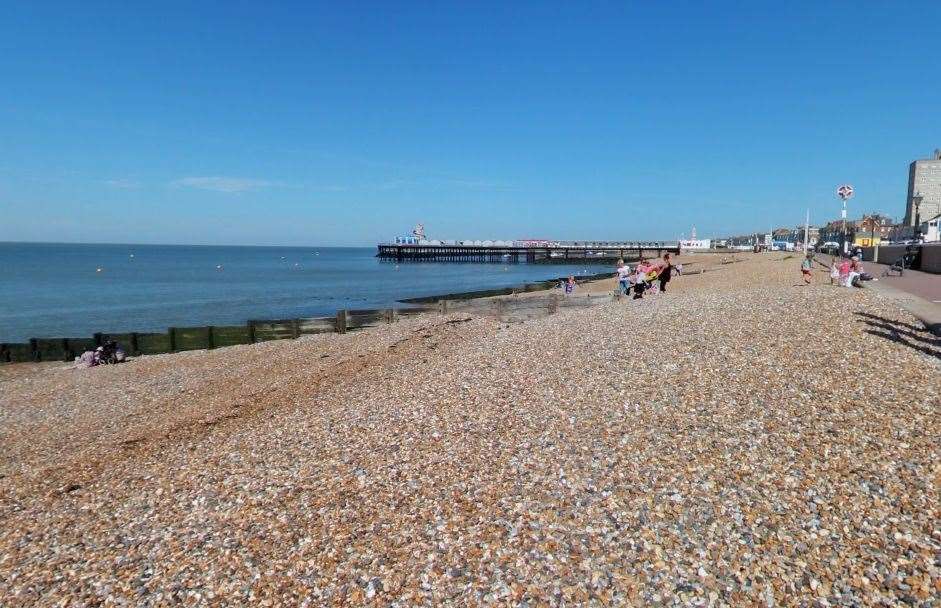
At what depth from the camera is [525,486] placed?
603 centimetres

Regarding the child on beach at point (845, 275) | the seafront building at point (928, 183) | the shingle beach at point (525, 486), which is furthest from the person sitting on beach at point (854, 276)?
the seafront building at point (928, 183)

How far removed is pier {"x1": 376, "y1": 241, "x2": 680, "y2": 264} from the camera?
350ft

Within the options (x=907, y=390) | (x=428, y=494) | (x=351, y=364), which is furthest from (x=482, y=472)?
(x=351, y=364)

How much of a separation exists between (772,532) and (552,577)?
1.97 meters

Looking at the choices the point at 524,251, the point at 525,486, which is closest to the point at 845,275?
the point at 525,486

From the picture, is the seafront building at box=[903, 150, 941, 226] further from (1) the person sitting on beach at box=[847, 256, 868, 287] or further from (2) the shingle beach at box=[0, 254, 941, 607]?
(2) the shingle beach at box=[0, 254, 941, 607]

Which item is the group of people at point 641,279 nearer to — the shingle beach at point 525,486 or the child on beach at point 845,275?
the child on beach at point 845,275

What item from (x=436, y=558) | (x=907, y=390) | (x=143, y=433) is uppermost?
(x=907, y=390)

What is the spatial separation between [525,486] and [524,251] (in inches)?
4026

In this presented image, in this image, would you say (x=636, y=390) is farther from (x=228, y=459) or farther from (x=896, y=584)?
(x=228, y=459)

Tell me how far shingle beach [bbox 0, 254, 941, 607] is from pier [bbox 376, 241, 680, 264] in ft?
312

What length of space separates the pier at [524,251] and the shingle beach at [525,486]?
95049mm

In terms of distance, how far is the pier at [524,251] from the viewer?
106750 millimetres

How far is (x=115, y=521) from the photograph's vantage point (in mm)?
6387
